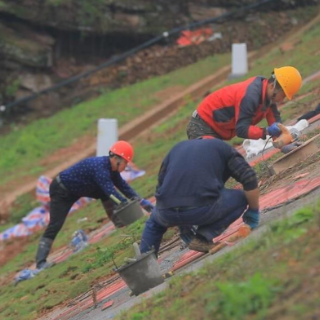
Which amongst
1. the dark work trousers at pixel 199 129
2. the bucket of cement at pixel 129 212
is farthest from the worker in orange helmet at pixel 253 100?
the bucket of cement at pixel 129 212

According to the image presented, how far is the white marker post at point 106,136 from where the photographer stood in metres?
17.8

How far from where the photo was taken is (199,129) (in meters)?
9.23

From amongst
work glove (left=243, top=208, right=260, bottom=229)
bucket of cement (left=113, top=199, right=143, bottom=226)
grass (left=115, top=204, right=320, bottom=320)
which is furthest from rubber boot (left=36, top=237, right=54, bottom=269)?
grass (left=115, top=204, right=320, bottom=320)

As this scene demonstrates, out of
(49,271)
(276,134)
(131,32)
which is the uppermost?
(131,32)

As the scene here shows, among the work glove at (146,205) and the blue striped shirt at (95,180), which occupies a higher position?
the blue striped shirt at (95,180)

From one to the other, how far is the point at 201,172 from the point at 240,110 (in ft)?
5.13

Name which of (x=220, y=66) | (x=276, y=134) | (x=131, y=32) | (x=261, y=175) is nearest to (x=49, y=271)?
(x=261, y=175)

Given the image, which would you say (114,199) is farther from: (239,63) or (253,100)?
(239,63)

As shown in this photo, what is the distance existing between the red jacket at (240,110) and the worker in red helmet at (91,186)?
2311 millimetres

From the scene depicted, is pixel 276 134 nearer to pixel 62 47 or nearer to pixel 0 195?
pixel 0 195

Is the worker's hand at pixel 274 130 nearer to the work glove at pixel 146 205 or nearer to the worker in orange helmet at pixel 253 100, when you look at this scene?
the worker in orange helmet at pixel 253 100

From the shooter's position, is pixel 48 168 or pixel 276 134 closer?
pixel 276 134

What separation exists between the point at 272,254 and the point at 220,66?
20.1 meters

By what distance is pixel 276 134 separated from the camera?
8680mm
